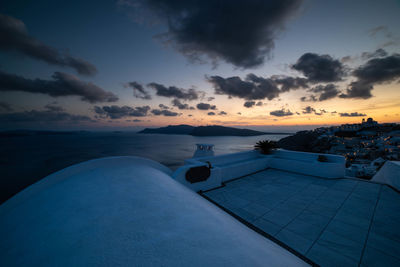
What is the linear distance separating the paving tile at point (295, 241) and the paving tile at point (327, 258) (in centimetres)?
11

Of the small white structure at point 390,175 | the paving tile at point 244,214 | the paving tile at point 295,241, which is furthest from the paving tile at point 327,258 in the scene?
the small white structure at point 390,175

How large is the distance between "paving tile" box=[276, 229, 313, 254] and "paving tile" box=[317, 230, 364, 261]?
32 centimetres

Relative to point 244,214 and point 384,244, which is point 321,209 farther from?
point 244,214

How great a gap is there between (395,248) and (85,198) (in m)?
6.49

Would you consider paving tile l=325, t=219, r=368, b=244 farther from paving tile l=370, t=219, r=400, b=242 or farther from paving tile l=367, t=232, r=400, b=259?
paving tile l=370, t=219, r=400, b=242

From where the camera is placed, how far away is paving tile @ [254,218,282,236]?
3756 mm

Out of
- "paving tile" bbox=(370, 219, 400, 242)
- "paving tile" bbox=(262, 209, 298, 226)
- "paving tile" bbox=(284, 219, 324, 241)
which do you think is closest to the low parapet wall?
"paving tile" bbox=(262, 209, 298, 226)

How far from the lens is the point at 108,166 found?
4801 mm

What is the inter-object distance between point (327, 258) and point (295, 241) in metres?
0.58

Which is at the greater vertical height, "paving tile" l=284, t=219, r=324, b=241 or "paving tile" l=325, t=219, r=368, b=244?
"paving tile" l=325, t=219, r=368, b=244

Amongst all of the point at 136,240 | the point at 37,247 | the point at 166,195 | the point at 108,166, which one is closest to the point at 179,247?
the point at 136,240

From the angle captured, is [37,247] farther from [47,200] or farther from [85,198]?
[47,200]

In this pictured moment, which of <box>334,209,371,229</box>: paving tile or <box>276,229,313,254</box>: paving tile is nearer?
<box>276,229,313,254</box>: paving tile

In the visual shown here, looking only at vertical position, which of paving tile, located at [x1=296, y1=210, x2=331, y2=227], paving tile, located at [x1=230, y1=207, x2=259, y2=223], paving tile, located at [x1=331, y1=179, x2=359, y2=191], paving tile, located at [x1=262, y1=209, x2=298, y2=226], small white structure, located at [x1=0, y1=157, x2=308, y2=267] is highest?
small white structure, located at [x1=0, y1=157, x2=308, y2=267]
